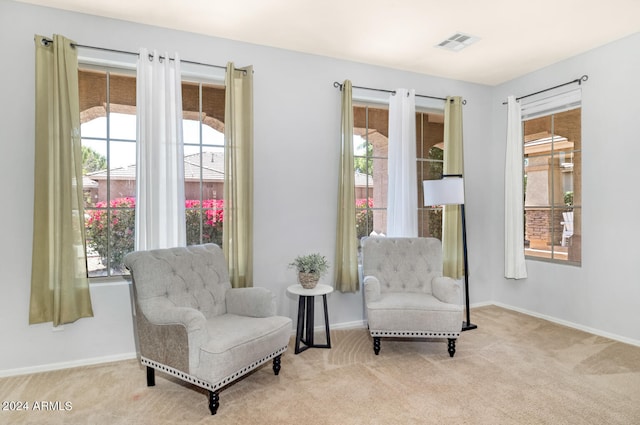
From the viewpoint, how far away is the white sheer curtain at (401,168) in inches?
164

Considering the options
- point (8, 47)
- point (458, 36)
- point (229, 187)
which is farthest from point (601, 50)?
point (8, 47)

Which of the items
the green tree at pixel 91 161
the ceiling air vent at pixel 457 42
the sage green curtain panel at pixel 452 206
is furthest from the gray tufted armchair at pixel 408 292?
the green tree at pixel 91 161

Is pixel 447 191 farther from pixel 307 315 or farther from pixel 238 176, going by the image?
pixel 238 176

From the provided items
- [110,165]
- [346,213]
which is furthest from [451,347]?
[110,165]

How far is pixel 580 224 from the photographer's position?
4.00 m

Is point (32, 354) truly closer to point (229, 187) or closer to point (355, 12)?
point (229, 187)

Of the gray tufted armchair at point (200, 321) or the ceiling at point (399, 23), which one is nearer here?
the gray tufted armchair at point (200, 321)

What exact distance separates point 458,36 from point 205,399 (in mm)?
3547

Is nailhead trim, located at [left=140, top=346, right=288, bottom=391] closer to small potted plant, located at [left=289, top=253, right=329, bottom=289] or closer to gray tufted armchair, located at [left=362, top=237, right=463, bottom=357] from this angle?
small potted plant, located at [left=289, top=253, right=329, bottom=289]

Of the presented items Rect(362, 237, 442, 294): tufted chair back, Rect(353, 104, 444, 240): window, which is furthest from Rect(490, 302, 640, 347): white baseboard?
Rect(362, 237, 442, 294): tufted chair back

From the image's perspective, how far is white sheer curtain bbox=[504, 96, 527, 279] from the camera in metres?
4.42

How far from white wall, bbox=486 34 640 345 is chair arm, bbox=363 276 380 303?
216 centimetres

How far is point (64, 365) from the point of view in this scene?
3.00 metres

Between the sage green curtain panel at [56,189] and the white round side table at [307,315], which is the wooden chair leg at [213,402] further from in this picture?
the sage green curtain panel at [56,189]
